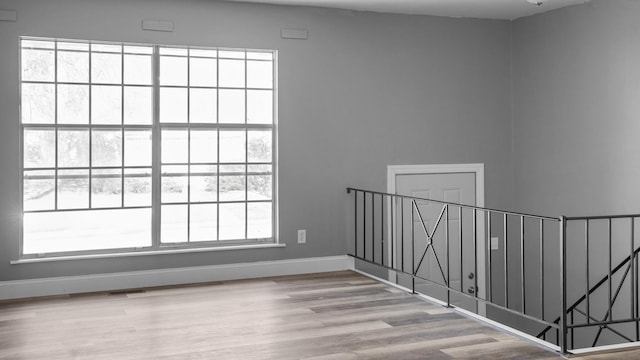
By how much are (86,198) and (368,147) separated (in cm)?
269

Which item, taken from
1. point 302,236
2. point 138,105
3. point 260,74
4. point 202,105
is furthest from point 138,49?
point 302,236

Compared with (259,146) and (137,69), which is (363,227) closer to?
(259,146)

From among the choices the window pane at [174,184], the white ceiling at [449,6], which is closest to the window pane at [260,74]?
the white ceiling at [449,6]

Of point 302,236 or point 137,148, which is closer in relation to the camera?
point 137,148

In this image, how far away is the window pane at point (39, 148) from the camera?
5.34m

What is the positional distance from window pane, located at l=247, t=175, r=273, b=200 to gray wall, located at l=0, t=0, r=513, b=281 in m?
0.14

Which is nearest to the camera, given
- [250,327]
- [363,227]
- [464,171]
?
[250,327]

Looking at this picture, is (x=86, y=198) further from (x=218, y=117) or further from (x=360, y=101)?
(x=360, y=101)

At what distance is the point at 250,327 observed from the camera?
14.3 ft

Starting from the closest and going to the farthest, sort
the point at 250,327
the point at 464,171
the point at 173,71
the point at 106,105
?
the point at 250,327 → the point at 106,105 → the point at 173,71 → the point at 464,171

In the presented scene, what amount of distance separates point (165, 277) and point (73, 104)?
1677 mm

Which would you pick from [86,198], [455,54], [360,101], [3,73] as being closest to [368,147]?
[360,101]

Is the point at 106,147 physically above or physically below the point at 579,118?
below

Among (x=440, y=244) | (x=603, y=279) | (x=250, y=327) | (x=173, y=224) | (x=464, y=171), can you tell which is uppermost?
(x=464, y=171)
